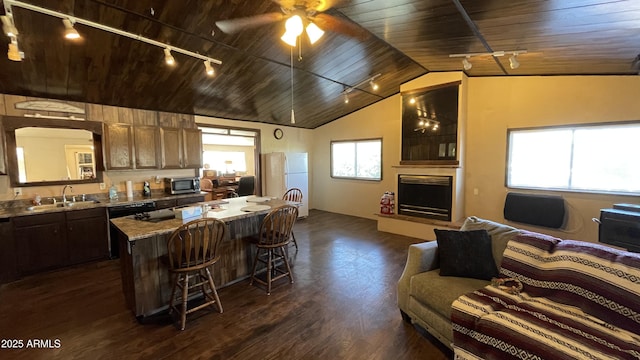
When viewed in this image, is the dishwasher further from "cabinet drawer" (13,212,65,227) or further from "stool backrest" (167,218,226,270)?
"stool backrest" (167,218,226,270)

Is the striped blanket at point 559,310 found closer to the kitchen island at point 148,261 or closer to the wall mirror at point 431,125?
the kitchen island at point 148,261

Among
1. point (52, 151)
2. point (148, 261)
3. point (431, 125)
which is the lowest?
point (148, 261)

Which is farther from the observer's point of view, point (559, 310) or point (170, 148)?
point (170, 148)

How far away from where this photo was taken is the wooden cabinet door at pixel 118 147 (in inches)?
171

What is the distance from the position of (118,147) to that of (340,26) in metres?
3.99

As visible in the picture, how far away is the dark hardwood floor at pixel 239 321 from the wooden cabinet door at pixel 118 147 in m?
1.66

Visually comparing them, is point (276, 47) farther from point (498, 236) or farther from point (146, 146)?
point (498, 236)

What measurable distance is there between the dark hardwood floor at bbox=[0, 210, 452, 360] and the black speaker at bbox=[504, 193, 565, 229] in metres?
2.43

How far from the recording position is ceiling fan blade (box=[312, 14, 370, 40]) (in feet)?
10.1

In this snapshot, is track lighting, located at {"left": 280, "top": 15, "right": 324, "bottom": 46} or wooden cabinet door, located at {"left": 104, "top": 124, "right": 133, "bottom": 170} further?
wooden cabinet door, located at {"left": 104, "top": 124, "right": 133, "bottom": 170}

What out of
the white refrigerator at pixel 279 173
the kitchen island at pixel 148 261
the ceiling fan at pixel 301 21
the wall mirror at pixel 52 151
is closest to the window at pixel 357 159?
the white refrigerator at pixel 279 173

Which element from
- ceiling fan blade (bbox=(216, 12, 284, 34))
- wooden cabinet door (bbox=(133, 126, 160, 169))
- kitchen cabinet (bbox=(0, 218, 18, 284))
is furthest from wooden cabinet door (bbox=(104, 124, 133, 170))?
ceiling fan blade (bbox=(216, 12, 284, 34))

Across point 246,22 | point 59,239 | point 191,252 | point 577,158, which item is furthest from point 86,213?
point 577,158

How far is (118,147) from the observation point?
4426 millimetres
